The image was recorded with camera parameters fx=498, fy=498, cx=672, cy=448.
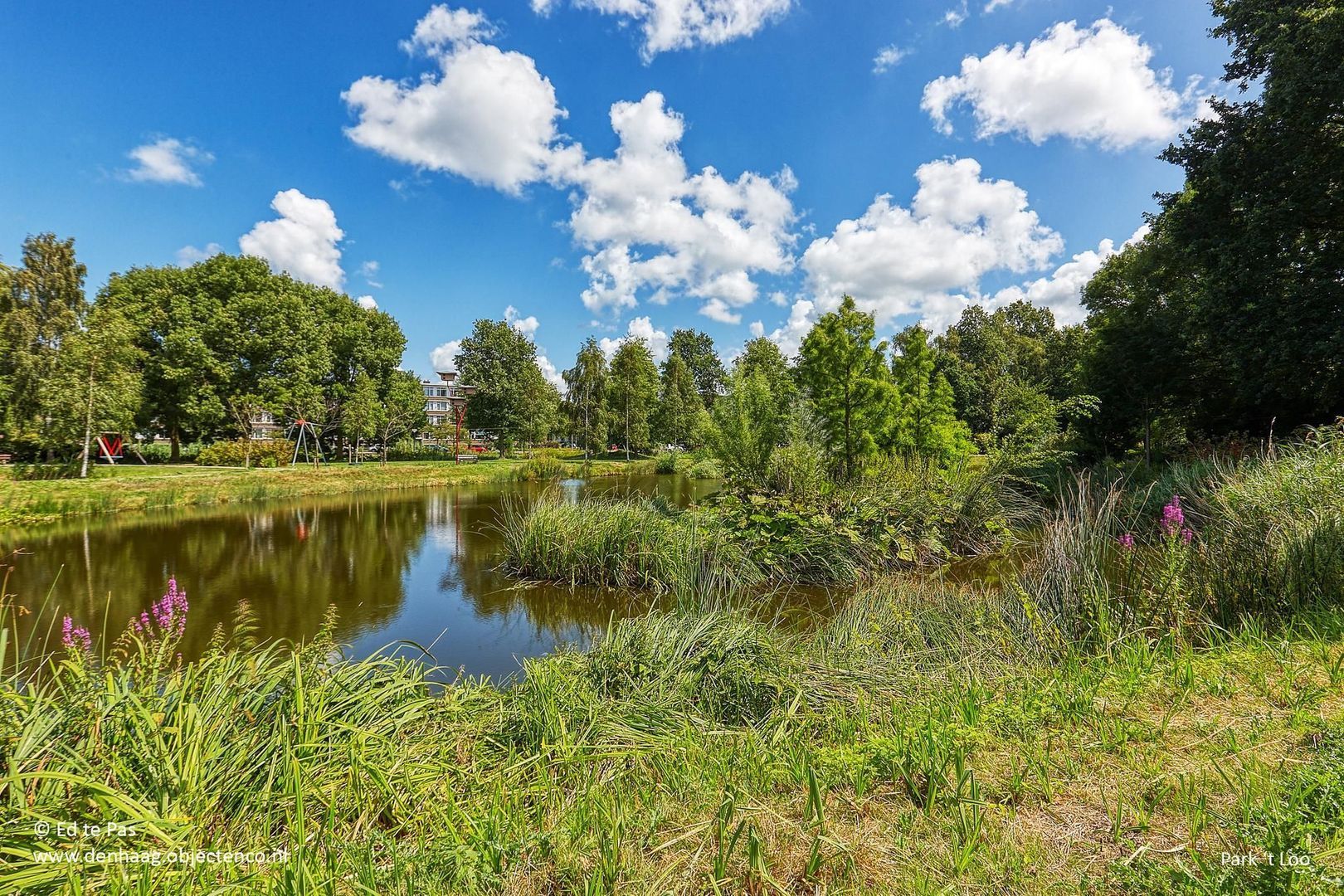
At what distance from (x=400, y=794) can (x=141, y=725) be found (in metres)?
1.13

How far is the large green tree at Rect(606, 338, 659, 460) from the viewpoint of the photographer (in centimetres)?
4044

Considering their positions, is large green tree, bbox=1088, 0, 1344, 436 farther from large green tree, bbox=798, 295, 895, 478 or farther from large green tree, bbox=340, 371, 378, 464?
large green tree, bbox=340, 371, 378, 464

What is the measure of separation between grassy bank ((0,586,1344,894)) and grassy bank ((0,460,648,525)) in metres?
→ 17.6

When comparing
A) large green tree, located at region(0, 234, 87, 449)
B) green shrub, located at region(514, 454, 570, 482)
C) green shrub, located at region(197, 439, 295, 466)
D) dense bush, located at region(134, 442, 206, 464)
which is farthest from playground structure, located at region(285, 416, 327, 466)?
green shrub, located at region(514, 454, 570, 482)

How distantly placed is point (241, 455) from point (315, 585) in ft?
78.9

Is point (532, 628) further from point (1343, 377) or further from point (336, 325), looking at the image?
point (336, 325)

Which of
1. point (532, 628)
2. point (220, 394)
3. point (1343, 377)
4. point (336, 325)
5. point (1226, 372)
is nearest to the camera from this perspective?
point (532, 628)

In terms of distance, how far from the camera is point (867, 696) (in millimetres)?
3182

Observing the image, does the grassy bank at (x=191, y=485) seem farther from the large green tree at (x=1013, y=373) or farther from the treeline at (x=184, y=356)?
the large green tree at (x=1013, y=373)

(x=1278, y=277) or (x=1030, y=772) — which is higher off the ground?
(x=1278, y=277)

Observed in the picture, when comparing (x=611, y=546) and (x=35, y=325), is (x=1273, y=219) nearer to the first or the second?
(x=611, y=546)

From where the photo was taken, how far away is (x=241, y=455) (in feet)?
84.9

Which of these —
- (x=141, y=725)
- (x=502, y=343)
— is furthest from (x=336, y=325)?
(x=141, y=725)

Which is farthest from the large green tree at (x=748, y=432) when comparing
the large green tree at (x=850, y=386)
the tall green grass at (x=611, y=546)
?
the large green tree at (x=850, y=386)
